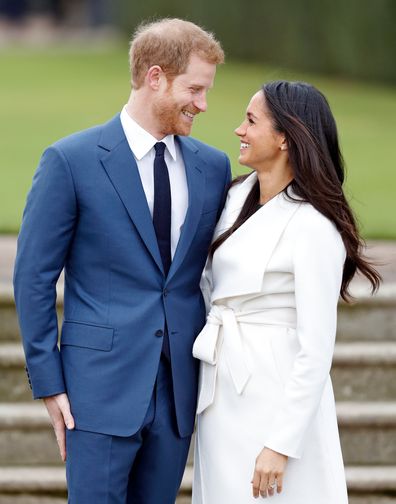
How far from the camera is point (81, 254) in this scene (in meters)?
3.11

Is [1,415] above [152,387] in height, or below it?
below

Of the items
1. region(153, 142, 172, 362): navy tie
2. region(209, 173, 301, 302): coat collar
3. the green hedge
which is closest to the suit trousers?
region(153, 142, 172, 362): navy tie

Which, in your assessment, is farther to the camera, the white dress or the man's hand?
the man's hand

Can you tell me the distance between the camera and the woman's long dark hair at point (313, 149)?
3.04 meters

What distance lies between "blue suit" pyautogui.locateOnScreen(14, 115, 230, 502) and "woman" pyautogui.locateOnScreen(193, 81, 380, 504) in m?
0.13

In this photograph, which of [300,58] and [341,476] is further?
[300,58]

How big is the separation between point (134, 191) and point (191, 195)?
6.7 inches

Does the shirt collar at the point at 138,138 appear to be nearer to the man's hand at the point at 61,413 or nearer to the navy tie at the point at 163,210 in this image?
the navy tie at the point at 163,210

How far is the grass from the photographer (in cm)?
734

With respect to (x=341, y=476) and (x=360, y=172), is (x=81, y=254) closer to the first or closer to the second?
(x=341, y=476)

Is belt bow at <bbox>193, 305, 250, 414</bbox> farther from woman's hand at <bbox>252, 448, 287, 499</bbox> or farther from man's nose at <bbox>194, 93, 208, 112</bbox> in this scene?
man's nose at <bbox>194, 93, 208, 112</bbox>

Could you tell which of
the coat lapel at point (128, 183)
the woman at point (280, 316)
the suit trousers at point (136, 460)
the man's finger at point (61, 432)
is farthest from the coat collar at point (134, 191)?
the man's finger at point (61, 432)

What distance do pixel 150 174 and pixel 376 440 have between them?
1.84 meters

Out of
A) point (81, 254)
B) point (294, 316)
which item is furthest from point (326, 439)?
point (81, 254)
